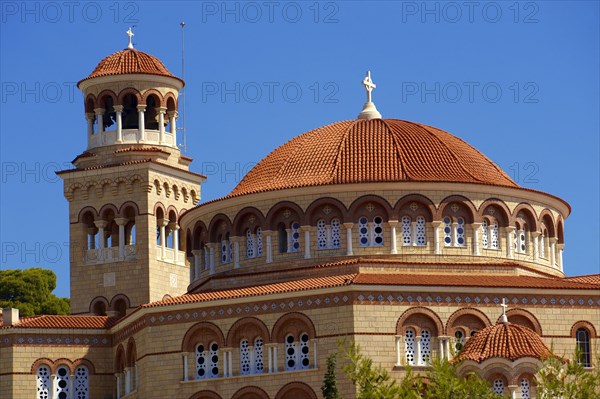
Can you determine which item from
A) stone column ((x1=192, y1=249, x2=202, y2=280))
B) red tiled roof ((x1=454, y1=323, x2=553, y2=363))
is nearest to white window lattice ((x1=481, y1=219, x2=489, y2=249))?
red tiled roof ((x1=454, y1=323, x2=553, y2=363))

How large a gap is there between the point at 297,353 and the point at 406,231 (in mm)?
7043

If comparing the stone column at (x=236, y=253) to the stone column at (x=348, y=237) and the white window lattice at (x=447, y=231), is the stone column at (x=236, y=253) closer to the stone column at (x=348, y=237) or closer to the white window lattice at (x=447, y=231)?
the stone column at (x=348, y=237)

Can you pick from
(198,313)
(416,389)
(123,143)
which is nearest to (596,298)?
(416,389)

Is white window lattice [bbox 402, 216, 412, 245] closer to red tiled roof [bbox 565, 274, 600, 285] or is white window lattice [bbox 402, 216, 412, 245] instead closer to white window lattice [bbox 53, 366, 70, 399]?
red tiled roof [bbox 565, 274, 600, 285]

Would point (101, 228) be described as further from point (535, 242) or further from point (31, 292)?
point (31, 292)

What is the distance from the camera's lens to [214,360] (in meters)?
73.3

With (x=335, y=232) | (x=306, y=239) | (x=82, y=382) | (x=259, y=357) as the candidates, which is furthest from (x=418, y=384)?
(x=82, y=382)

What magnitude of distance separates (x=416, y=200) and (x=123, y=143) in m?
18.6

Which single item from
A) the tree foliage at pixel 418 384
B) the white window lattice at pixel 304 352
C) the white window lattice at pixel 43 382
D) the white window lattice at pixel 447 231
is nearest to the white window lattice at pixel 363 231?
the white window lattice at pixel 447 231

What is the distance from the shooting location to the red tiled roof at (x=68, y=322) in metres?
79.1

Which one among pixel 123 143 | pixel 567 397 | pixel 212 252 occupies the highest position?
pixel 123 143

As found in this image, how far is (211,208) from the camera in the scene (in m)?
79.4

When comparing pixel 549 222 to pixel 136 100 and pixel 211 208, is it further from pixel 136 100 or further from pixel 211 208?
pixel 136 100

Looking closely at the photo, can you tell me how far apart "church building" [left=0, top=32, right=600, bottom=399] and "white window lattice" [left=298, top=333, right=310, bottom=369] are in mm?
50
